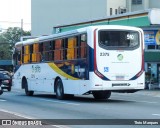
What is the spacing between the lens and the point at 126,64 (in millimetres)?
21969

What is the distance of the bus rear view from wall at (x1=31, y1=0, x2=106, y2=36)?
150 feet

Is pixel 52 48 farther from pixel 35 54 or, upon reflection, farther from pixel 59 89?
pixel 35 54

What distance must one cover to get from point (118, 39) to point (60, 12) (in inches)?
2088

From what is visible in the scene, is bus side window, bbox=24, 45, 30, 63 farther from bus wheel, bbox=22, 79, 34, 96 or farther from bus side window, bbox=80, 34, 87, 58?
bus side window, bbox=80, 34, 87, 58

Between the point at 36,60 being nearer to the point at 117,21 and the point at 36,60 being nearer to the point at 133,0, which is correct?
the point at 117,21

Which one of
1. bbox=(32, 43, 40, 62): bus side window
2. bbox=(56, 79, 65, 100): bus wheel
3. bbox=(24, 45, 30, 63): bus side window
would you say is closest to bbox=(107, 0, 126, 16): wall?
bbox=(24, 45, 30, 63): bus side window

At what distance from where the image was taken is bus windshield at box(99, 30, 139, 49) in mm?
21719

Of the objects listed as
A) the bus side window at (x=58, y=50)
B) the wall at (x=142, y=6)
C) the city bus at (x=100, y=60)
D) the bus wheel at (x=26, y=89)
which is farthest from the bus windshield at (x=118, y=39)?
the wall at (x=142, y=6)

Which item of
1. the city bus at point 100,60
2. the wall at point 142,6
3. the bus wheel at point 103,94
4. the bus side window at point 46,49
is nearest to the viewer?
the city bus at point 100,60

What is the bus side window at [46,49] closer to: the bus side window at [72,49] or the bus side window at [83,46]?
the bus side window at [72,49]

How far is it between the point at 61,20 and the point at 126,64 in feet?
174

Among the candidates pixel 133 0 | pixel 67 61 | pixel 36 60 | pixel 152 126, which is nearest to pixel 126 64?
pixel 67 61

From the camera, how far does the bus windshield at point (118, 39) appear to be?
21719 mm

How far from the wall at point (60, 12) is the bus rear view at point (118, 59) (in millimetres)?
45682
